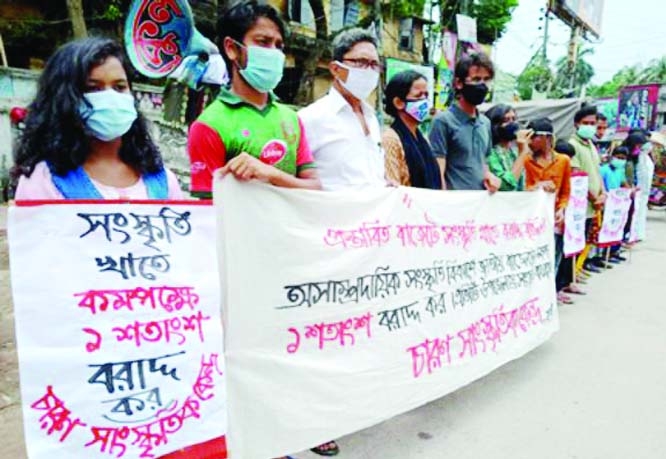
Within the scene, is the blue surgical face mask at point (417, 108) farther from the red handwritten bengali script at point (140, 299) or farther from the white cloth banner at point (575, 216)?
the white cloth banner at point (575, 216)

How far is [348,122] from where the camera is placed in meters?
2.32

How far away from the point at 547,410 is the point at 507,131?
2068mm

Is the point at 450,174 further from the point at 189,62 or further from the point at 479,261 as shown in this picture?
the point at 189,62

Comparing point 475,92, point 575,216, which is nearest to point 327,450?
point 475,92

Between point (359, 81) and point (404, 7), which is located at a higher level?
point (404, 7)

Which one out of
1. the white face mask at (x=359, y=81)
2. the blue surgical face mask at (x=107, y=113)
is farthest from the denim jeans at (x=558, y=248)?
the blue surgical face mask at (x=107, y=113)

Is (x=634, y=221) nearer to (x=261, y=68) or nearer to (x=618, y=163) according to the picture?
(x=618, y=163)

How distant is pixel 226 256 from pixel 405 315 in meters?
0.94

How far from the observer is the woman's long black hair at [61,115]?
4.67 ft

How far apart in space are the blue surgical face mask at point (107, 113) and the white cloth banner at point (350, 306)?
346mm

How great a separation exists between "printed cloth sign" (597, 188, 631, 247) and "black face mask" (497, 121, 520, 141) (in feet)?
8.08

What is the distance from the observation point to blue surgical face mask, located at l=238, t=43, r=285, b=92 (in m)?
1.90

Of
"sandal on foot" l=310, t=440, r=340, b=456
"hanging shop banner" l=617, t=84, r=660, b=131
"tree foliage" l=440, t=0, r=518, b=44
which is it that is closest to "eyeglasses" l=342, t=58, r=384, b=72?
"sandal on foot" l=310, t=440, r=340, b=456

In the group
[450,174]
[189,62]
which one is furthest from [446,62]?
[450,174]
